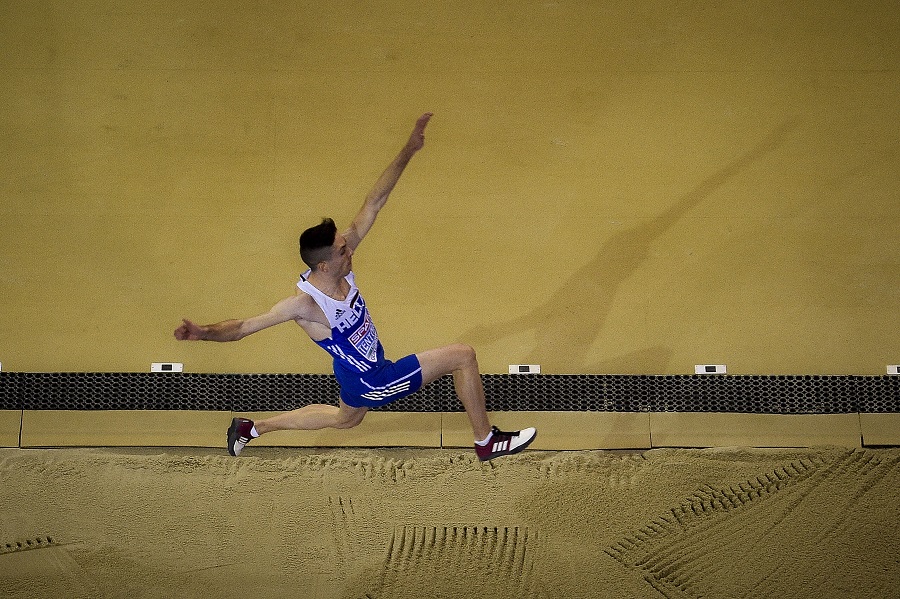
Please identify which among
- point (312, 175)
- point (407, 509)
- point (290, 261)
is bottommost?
point (407, 509)

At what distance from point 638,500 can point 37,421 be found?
3235 mm

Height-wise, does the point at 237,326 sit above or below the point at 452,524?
above

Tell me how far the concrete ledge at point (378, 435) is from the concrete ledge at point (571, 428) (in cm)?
9

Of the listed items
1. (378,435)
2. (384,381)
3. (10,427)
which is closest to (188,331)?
(384,381)

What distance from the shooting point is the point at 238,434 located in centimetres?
422

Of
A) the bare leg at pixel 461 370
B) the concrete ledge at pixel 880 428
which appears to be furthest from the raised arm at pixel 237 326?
the concrete ledge at pixel 880 428

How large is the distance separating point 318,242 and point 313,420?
3.49 ft

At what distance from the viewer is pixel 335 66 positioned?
506 centimetres

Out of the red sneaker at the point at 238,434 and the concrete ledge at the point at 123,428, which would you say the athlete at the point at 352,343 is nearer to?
the red sneaker at the point at 238,434

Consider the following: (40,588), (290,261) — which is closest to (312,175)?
(290,261)

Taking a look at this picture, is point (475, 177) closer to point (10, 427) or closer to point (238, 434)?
point (238, 434)

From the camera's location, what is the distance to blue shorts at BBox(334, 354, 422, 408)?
3.82 m

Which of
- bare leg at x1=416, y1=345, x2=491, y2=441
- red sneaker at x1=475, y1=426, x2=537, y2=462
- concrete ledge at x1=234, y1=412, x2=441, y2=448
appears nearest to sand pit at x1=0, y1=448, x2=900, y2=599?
concrete ledge at x1=234, y1=412, x2=441, y2=448

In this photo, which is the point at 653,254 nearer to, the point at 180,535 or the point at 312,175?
the point at 312,175
